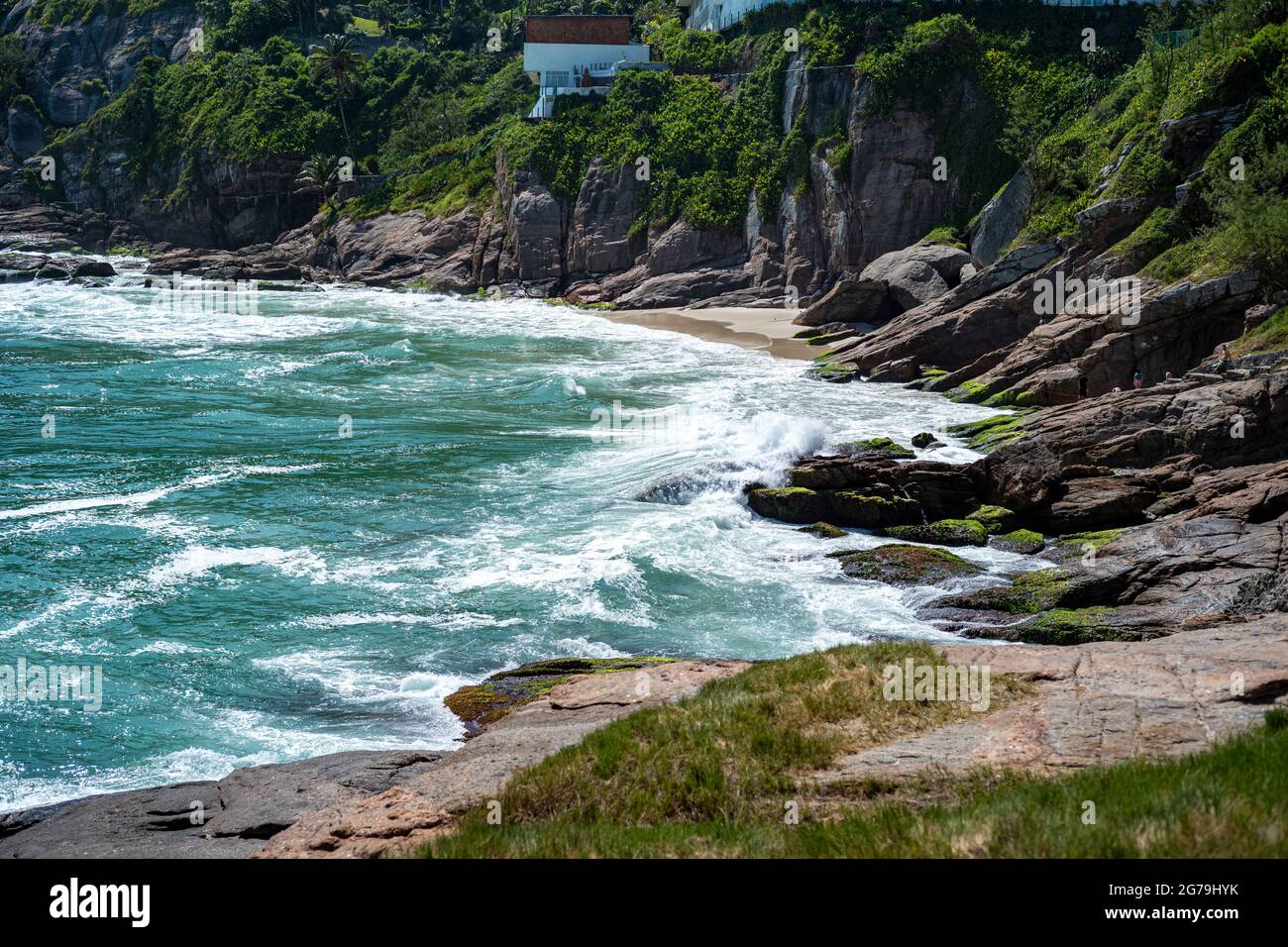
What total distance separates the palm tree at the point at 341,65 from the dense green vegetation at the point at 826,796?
79784 millimetres

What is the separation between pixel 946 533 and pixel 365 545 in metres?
12.5

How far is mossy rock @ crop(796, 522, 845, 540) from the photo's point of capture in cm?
2303

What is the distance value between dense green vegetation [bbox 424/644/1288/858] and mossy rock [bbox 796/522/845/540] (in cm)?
1060

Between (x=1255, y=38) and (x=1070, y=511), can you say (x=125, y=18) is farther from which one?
(x=1070, y=511)

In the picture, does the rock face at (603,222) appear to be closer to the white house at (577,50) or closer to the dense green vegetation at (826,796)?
the white house at (577,50)

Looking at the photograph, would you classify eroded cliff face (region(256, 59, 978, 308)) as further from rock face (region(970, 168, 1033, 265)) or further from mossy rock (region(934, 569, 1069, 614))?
mossy rock (region(934, 569, 1069, 614))

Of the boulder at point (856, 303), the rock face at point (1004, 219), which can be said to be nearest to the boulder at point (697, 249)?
the boulder at point (856, 303)

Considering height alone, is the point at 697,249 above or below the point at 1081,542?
above

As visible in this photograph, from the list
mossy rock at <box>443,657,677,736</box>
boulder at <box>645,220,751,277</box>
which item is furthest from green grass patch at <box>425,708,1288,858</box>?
boulder at <box>645,220,751,277</box>

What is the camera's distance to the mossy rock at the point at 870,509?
23031mm

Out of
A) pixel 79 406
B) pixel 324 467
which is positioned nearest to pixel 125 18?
pixel 79 406

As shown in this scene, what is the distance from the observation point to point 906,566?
806 inches

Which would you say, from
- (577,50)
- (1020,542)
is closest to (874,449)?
(1020,542)

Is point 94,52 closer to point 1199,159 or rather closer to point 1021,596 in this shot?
point 1199,159
